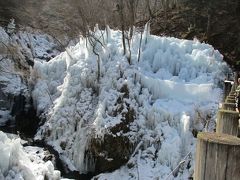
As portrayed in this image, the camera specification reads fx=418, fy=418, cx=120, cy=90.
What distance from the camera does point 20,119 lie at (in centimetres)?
1531

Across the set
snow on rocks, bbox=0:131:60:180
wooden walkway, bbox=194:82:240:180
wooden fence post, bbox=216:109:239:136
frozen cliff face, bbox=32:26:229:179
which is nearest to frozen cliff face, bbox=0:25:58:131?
frozen cliff face, bbox=32:26:229:179

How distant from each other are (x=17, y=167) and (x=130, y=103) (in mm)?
5026

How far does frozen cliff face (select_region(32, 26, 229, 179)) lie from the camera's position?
12281 mm

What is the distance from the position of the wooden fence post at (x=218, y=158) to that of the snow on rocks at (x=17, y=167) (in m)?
7.51

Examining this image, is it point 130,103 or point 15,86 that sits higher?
point 15,86

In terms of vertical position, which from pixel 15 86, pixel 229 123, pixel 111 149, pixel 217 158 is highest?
pixel 15 86

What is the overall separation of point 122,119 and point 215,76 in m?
3.63

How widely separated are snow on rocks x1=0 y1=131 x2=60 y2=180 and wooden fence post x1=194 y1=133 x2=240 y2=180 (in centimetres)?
751

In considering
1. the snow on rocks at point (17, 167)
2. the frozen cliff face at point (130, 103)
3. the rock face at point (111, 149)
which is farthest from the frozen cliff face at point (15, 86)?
the snow on rocks at point (17, 167)

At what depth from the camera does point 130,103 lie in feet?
43.7

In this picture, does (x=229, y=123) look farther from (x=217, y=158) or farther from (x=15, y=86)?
(x=15, y=86)

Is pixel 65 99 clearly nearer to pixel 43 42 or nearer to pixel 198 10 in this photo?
pixel 43 42

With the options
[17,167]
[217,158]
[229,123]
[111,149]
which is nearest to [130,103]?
[111,149]

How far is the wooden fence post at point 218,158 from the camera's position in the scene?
1.83m
